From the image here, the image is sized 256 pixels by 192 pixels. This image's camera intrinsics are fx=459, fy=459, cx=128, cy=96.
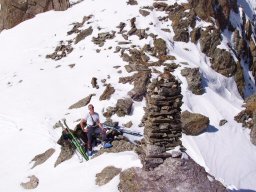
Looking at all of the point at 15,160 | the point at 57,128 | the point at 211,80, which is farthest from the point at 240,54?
the point at 15,160

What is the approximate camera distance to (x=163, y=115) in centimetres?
1459

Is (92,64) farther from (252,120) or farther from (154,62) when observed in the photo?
(252,120)

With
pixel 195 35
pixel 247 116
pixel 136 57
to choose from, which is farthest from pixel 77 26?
pixel 247 116

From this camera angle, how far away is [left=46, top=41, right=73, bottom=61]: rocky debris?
30656 millimetres

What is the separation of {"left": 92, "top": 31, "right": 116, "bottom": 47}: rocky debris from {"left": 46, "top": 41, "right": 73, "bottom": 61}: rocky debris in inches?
70.4

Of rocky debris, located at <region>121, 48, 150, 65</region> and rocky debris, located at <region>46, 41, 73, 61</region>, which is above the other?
rocky debris, located at <region>121, 48, 150, 65</region>

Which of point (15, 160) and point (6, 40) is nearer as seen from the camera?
point (15, 160)

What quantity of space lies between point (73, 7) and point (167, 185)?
25.5m

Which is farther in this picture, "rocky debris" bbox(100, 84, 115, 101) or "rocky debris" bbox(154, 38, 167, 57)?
"rocky debris" bbox(154, 38, 167, 57)

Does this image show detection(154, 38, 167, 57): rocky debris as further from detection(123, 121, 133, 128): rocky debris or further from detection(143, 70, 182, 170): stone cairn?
detection(143, 70, 182, 170): stone cairn

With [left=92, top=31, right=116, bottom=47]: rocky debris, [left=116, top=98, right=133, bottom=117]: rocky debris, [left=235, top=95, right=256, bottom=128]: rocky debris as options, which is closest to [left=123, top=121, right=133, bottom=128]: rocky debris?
[left=116, top=98, right=133, bottom=117]: rocky debris

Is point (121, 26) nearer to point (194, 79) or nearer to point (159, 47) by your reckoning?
point (159, 47)

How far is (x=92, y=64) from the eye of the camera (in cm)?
2812

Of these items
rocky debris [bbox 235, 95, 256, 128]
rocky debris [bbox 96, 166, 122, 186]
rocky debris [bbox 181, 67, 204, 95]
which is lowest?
rocky debris [bbox 235, 95, 256, 128]
